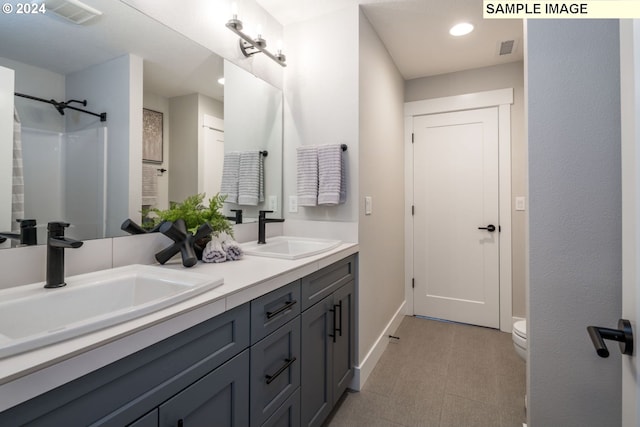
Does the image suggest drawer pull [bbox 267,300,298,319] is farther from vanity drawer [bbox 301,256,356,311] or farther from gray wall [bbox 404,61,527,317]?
gray wall [bbox 404,61,527,317]

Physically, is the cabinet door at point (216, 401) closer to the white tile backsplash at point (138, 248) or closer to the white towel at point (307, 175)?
the white tile backsplash at point (138, 248)

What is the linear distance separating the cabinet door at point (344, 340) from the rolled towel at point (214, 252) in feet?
2.12

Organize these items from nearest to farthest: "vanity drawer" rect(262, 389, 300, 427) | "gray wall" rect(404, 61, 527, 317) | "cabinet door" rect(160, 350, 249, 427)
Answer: "cabinet door" rect(160, 350, 249, 427) → "vanity drawer" rect(262, 389, 300, 427) → "gray wall" rect(404, 61, 527, 317)

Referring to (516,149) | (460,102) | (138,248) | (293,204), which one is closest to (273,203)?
(293,204)

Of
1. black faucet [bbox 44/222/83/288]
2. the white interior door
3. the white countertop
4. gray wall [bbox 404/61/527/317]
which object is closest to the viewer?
the white countertop

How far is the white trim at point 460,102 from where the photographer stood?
2.85 m

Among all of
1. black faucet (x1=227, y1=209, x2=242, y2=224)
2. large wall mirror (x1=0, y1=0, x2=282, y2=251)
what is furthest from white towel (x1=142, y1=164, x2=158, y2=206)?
black faucet (x1=227, y1=209, x2=242, y2=224)

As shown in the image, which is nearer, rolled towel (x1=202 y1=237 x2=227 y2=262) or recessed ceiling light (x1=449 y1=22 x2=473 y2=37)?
rolled towel (x1=202 y1=237 x2=227 y2=262)

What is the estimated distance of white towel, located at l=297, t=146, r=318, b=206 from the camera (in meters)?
2.02

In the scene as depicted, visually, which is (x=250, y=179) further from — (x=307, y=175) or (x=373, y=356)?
(x=373, y=356)

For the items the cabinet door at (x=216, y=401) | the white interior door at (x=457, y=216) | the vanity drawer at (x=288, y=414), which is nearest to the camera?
the cabinet door at (x=216, y=401)

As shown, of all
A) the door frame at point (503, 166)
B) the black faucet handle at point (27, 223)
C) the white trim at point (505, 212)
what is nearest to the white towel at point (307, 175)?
the black faucet handle at point (27, 223)

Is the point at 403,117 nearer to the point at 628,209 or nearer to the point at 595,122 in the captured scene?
the point at 595,122

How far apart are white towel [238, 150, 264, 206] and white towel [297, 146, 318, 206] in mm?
277
